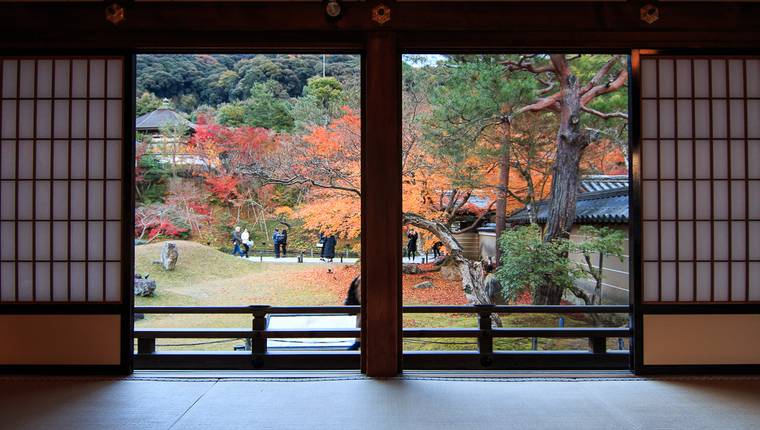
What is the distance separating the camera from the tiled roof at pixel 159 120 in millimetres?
9883

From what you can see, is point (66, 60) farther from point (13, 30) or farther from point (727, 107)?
point (727, 107)

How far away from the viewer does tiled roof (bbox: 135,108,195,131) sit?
9883 millimetres

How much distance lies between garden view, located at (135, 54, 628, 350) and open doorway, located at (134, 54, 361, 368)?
1.2 inches

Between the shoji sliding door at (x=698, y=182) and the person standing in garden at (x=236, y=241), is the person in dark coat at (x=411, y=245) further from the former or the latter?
the shoji sliding door at (x=698, y=182)

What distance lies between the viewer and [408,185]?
25.7ft

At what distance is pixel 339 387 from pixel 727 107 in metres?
3.16

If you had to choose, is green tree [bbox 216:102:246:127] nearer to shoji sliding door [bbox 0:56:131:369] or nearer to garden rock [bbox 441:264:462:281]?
garden rock [bbox 441:264:462:281]

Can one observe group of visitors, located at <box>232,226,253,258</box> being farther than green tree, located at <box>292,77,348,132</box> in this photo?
Yes

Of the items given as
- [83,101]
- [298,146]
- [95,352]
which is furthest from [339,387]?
[298,146]

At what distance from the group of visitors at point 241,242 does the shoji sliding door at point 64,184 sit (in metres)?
6.70

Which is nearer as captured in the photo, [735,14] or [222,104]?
[735,14]

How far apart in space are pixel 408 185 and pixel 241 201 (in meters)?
3.75

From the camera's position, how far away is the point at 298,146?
862 centimetres

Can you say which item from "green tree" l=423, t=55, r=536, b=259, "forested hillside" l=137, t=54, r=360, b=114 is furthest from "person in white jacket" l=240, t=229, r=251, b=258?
"green tree" l=423, t=55, r=536, b=259
